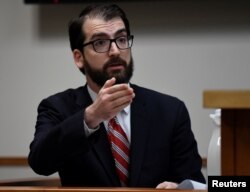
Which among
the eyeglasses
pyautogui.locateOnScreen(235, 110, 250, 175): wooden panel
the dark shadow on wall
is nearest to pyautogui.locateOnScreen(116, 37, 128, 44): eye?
the eyeglasses

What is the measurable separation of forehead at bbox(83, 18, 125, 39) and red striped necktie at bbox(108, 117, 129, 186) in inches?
11.7

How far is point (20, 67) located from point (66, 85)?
0.28 m

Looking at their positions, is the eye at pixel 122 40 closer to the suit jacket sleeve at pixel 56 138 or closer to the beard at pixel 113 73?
the beard at pixel 113 73

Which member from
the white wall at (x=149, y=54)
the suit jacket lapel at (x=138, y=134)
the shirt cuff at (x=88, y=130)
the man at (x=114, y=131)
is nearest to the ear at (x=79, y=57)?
the man at (x=114, y=131)

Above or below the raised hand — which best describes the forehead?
→ above

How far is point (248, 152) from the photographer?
84 cm

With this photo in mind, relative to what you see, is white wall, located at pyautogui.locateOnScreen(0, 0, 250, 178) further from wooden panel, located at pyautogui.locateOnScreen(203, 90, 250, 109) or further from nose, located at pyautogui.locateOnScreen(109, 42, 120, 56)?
wooden panel, located at pyautogui.locateOnScreen(203, 90, 250, 109)

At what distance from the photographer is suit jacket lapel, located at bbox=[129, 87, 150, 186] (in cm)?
151

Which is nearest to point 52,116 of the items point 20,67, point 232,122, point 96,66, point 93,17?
point 96,66

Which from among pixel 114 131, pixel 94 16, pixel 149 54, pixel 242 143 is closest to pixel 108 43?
pixel 94 16

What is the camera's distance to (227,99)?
798 mm

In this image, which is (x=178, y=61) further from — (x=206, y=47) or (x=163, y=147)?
(x=163, y=147)

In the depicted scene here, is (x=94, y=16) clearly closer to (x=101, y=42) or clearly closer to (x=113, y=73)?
(x=101, y=42)

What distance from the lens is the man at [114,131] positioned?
1508 millimetres
